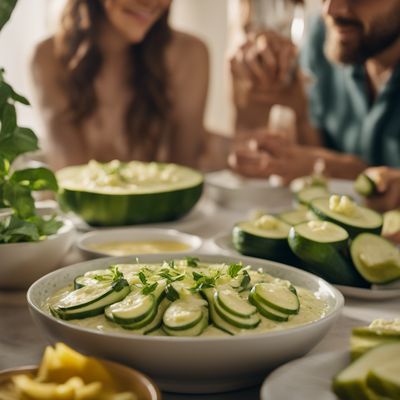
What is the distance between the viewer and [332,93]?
3.30 metres

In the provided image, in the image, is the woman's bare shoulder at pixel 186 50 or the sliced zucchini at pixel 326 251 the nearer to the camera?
the sliced zucchini at pixel 326 251

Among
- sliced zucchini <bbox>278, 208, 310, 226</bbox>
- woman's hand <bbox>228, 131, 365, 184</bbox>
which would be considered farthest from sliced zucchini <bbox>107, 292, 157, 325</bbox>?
woman's hand <bbox>228, 131, 365, 184</bbox>

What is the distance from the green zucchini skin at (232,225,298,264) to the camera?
52.5 inches

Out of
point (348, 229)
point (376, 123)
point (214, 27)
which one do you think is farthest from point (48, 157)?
point (214, 27)

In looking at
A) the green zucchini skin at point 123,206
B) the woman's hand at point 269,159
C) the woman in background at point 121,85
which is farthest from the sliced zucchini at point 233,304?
the woman in background at point 121,85

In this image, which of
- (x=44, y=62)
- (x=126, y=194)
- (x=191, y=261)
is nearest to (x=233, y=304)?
(x=191, y=261)

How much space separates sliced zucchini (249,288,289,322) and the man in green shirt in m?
1.37

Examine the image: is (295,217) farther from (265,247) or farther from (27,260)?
(27,260)

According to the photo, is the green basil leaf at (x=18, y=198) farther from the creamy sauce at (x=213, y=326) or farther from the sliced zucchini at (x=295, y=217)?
the sliced zucchini at (x=295, y=217)

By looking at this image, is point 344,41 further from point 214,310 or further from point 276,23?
point 214,310

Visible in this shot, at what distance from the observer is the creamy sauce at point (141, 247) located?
147 centimetres

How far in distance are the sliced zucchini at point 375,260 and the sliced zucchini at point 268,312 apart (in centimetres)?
37

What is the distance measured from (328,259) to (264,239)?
0.16 m

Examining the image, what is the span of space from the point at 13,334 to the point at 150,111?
7.01ft
